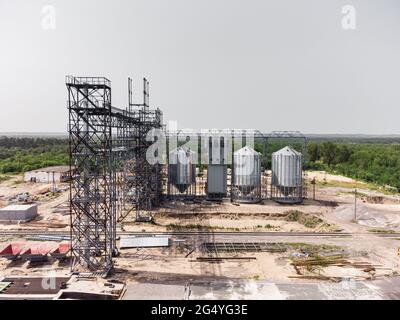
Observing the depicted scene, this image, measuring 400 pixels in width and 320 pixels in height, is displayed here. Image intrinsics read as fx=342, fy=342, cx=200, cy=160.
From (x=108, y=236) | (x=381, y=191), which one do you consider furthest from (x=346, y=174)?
(x=108, y=236)

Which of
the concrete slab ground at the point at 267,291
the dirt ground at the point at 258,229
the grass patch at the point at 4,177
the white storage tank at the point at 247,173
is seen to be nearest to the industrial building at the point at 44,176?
the grass patch at the point at 4,177

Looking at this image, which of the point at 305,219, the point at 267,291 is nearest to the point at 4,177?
the point at 305,219

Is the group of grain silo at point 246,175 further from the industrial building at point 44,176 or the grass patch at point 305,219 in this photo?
the industrial building at point 44,176

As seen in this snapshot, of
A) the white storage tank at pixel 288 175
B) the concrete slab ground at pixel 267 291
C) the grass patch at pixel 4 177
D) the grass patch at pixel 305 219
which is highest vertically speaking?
the white storage tank at pixel 288 175

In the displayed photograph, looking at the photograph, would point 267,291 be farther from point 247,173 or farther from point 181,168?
point 181,168

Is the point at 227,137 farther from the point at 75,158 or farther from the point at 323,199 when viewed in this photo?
the point at 75,158

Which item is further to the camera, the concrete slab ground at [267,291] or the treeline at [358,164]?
the treeline at [358,164]
